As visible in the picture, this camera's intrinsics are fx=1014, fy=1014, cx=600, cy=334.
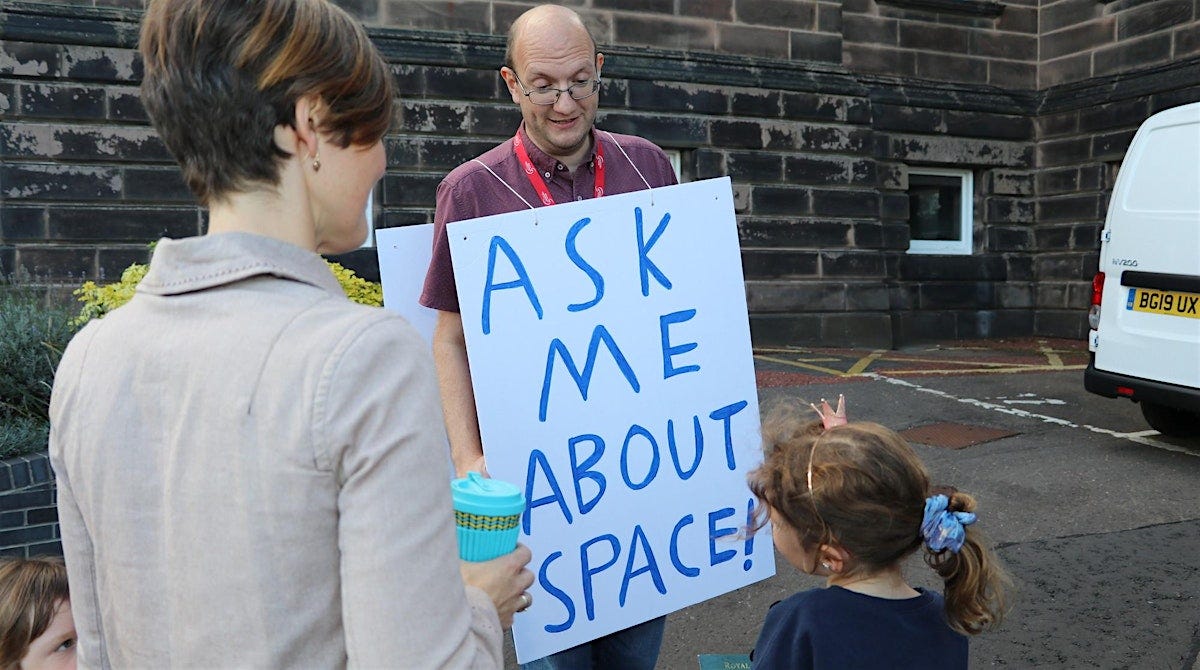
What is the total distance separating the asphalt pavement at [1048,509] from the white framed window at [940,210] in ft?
10.7

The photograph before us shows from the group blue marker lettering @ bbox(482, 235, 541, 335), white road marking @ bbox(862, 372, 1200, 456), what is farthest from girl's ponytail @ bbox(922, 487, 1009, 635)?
white road marking @ bbox(862, 372, 1200, 456)

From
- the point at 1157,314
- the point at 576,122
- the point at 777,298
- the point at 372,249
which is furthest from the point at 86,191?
the point at 1157,314

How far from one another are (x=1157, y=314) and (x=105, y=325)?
6191 mm

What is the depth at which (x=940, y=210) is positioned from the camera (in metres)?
12.5

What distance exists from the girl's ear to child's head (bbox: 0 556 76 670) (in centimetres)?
159

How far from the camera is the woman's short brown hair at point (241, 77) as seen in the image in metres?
1.06

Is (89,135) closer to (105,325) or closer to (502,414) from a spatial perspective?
(502,414)

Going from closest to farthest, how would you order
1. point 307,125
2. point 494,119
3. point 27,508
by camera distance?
point 307,125 → point 27,508 → point 494,119

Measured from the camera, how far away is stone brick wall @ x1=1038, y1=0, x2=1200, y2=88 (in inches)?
→ 428

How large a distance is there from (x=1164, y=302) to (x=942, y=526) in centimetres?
494

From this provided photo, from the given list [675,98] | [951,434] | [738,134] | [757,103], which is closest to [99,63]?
[675,98]

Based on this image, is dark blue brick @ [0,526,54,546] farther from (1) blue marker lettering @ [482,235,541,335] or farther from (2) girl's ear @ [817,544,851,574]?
(2) girl's ear @ [817,544,851,574]

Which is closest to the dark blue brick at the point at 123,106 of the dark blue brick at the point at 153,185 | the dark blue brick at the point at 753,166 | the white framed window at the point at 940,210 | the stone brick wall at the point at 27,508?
the dark blue brick at the point at 153,185

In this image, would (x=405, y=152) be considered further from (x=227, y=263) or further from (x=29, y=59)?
(x=227, y=263)
